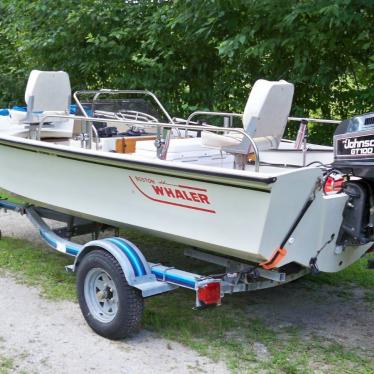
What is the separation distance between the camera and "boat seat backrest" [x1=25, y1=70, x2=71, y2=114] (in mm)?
6016

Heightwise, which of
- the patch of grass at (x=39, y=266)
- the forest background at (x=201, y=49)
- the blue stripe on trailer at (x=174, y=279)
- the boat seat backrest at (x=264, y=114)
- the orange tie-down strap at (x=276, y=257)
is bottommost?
the patch of grass at (x=39, y=266)

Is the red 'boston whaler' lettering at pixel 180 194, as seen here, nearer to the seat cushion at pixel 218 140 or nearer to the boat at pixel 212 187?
the boat at pixel 212 187

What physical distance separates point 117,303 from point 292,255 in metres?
1.19

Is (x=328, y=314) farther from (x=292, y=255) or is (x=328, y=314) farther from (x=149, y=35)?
(x=149, y=35)

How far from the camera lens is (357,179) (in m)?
3.76

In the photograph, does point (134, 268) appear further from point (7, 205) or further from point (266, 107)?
point (7, 205)

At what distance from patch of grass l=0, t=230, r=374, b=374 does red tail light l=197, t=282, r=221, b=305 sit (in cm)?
36

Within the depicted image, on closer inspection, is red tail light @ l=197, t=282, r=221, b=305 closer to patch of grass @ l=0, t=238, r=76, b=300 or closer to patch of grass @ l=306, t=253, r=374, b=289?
patch of grass @ l=0, t=238, r=76, b=300

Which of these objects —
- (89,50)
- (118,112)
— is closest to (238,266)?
(118,112)

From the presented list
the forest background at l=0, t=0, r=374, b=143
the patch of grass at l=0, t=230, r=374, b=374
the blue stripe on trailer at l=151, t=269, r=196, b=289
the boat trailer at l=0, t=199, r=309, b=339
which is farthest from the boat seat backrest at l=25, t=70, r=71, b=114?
the blue stripe on trailer at l=151, t=269, r=196, b=289

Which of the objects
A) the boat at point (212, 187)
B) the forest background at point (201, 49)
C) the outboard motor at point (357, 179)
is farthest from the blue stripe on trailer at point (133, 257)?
the forest background at point (201, 49)

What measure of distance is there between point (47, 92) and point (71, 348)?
9.91 ft

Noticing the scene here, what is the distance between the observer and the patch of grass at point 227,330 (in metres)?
3.75

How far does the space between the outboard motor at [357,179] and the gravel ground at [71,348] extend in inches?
44.8
